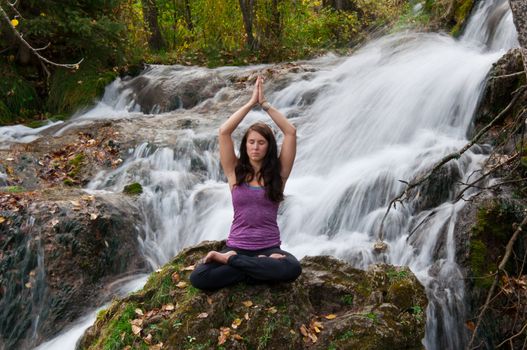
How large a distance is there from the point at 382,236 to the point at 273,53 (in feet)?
28.6

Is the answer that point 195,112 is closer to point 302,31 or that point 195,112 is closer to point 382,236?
point 302,31

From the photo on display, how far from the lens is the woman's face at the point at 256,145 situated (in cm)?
428

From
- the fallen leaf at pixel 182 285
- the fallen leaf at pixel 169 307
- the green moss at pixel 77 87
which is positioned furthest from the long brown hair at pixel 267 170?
the green moss at pixel 77 87

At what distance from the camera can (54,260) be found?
246 inches

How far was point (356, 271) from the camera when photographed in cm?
461

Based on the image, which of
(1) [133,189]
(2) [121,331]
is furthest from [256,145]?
(1) [133,189]

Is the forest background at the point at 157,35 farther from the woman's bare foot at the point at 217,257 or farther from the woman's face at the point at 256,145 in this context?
the woman's bare foot at the point at 217,257

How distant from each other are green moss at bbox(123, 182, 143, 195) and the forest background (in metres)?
4.43

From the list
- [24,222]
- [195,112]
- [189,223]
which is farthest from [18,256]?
[195,112]

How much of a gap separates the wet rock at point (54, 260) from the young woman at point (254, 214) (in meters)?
2.59

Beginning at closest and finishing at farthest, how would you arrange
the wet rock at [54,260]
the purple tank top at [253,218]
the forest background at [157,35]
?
the purple tank top at [253,218] → the wet rock at [54,260] → the forest background at [157,35]

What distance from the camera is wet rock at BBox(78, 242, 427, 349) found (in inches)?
152

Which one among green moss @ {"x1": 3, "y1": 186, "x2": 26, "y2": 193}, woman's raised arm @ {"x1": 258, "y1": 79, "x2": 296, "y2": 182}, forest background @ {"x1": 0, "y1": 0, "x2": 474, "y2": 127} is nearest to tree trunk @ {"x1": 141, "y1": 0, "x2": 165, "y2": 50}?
forest background @ {"x1": 0, "y1": 0, "x2": 474, "y2": 127}

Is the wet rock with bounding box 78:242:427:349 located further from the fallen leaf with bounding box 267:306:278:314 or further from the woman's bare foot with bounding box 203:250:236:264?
the woman's bare foot with bounding box 203:250:236:264
